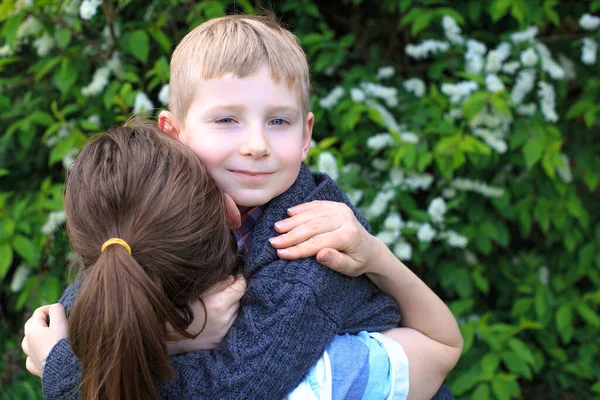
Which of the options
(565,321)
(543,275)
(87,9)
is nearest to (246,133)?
(87,9)

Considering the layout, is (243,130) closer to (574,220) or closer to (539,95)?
(539,95)

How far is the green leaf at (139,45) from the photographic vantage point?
2727 mm

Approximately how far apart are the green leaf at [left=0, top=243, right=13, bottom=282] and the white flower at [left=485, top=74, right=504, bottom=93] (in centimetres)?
206

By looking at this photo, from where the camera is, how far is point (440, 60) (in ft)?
10.4

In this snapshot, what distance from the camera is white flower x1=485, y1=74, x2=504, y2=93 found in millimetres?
2768

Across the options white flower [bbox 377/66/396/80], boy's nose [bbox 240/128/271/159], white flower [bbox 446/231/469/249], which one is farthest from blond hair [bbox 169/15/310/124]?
white flower [bbox 377/66/396/80]

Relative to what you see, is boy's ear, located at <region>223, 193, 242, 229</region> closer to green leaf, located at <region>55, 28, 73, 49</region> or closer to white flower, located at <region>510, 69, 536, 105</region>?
green leaf, located at <region>55, 28, 73, 49</region>

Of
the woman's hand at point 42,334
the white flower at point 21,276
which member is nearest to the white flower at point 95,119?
the white flower at point 21,276

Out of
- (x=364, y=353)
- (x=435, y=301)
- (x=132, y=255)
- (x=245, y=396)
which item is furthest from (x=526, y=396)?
(x=132, y=255)

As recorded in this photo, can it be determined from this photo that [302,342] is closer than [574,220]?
Yes

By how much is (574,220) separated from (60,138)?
2456mm

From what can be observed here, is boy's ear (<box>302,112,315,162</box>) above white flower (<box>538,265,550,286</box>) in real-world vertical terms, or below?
above

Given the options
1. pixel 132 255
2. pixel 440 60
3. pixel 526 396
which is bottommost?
pixel 526 396

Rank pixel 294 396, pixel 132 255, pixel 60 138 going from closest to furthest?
1. pixel 132 255
2. pixel 294 396
3. pixel 60 138
